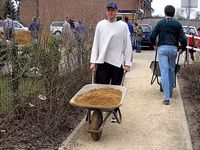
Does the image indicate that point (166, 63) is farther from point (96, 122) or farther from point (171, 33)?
point (96, 122)

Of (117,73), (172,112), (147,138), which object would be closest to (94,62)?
(117,73)

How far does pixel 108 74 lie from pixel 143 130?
109cm

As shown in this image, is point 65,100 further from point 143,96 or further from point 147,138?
point 143,96

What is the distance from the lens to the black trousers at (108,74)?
7.62m

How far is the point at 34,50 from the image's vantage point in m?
7.50

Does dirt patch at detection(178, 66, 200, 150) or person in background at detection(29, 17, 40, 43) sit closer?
dirt patch at detection(178, 66, 200, 150)

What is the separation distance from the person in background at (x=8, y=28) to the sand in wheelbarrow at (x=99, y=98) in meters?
1.38

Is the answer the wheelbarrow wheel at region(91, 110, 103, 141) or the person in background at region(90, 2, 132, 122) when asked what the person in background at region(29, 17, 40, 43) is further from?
the wheelbarrow wheel at region(91, 110, 103, 141)

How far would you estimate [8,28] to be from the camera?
6953mm

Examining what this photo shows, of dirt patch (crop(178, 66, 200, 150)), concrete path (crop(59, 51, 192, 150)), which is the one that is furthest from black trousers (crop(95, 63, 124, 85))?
dirt patch (crop(178, 66, 200, 150))

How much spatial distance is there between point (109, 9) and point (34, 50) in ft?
4.48

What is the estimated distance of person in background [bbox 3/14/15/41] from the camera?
686cm

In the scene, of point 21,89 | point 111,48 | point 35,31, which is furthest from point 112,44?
point 21,89

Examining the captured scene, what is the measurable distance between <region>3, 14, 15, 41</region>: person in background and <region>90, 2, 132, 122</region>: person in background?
4.32ft
